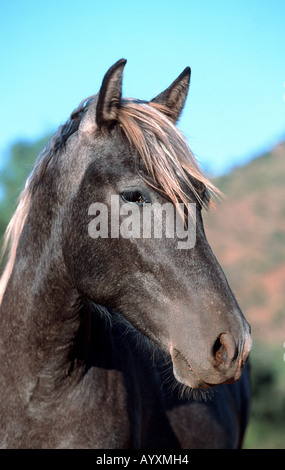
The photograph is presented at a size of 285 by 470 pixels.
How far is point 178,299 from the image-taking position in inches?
101

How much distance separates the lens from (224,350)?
7.89 feet

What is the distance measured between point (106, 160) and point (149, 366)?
186 centimetres

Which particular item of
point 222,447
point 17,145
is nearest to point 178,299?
point 222,447

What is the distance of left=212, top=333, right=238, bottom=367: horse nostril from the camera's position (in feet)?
7.72

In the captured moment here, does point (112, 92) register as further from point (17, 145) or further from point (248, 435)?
point (17, 145)

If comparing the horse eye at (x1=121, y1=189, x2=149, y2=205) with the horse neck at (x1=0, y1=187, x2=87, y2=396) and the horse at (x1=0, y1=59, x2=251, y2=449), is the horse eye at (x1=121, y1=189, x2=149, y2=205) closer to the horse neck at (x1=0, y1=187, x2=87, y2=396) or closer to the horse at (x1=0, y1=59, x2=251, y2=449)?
the horse at (x1=0, y1=59, x2=251, y2=449)

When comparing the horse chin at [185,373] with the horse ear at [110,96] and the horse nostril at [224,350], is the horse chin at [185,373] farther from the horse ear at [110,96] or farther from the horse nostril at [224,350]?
the horse ear at [110,96]

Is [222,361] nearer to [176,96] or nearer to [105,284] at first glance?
[105,284]

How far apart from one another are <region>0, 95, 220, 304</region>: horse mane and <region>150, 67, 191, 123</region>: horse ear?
0.40 feet

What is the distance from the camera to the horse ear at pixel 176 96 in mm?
3297

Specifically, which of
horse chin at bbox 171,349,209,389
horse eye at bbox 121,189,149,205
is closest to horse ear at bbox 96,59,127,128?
horse eye at bbox 121,189,149,205

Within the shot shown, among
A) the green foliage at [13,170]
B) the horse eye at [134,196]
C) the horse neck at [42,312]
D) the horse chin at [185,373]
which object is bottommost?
the horse chin at [185,373]

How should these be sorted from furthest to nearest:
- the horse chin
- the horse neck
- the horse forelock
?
the horse neck < the horse forelock < the horse chin

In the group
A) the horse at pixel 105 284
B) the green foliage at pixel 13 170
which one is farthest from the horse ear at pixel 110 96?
the green foliage at pixel 13 170
